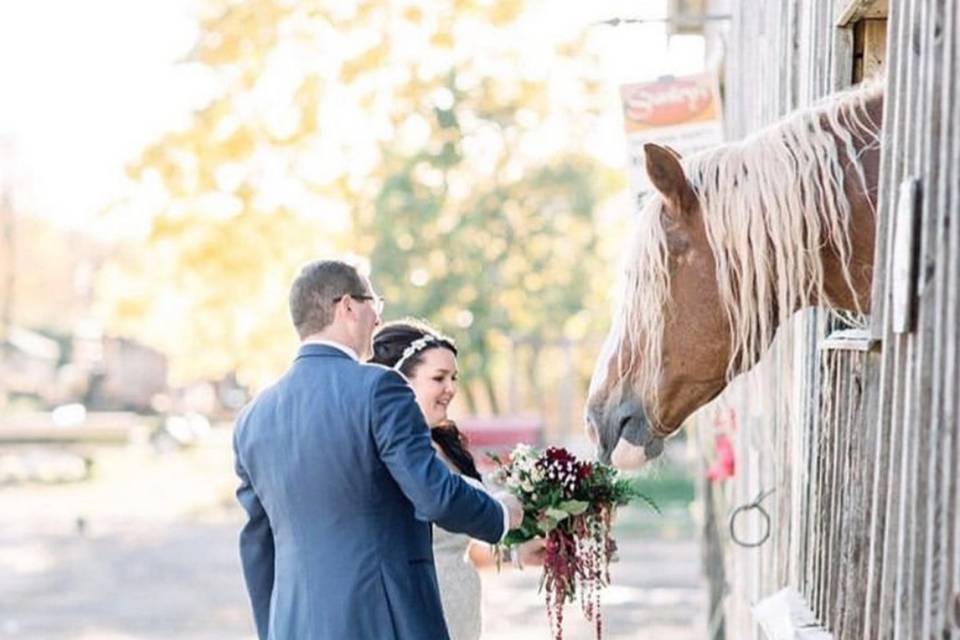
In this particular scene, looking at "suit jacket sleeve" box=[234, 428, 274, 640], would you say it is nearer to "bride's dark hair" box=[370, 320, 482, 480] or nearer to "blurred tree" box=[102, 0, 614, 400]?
"bride's dark hair" box=[370, 320, 482, 480]

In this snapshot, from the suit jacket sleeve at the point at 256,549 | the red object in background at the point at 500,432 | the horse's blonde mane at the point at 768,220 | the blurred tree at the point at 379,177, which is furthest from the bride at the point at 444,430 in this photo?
the red object in background at the point at 500,432

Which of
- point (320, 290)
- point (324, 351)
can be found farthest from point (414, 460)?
point (320, 290)

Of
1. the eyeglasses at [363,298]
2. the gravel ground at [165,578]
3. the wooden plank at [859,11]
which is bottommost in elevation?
the gravel ground at [165,578]

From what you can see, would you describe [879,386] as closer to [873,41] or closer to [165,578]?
[873,41]

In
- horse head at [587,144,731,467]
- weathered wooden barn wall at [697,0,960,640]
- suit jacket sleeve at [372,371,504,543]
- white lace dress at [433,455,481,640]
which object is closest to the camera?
weathered wooden barn wall at [697,0,960,640]

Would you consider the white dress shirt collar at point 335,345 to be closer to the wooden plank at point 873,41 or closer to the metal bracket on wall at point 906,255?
the wooden plank at point 873,41

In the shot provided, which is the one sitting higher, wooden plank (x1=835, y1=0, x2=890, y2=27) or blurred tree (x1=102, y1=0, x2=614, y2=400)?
wooden plank (x1=835, y1=0, x2=890, y2=27)

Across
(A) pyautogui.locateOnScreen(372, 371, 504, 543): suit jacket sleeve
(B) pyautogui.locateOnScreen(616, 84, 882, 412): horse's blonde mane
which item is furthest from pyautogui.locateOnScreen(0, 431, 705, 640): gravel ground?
(B) pyautogui.locateOnScreen(616, 84, 882, 412): horse's blonde mane

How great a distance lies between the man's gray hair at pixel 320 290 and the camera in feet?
14.0

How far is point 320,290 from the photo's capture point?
A: 431 centimetres

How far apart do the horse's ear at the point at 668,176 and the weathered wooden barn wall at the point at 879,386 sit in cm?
46

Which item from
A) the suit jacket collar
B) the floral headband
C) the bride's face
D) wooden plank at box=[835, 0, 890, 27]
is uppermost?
wooden plank at box=[835, 0, 890, 27]

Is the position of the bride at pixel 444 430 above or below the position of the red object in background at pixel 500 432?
above

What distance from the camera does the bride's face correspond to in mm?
5078
